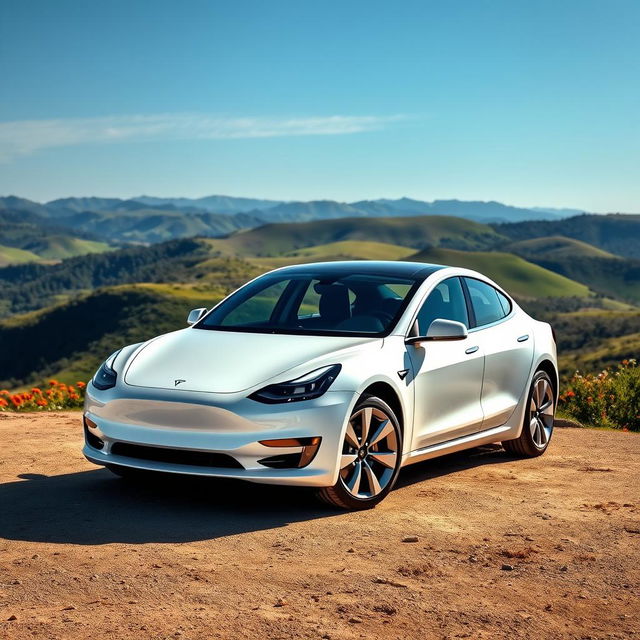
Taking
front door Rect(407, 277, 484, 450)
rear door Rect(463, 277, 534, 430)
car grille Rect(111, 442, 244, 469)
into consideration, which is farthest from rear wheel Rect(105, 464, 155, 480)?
rear door Rect(463, 277, 534, 430)

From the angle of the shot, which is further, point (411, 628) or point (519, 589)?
point (519, 589)

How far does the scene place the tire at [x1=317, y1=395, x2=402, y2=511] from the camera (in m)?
6.59

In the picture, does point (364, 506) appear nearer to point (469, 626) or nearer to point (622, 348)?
point (469, 626)

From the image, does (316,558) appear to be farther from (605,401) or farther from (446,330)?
(605,401)

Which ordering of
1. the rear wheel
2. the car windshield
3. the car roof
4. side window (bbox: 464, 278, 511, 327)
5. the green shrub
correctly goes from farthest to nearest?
the green shrub, side window (bbox: 464, 278, 511, 327), the car roof, the car windshield, the rear wheel

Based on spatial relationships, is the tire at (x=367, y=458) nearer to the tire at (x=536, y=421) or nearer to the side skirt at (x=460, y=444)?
the side skirt at (x=460, y=444)

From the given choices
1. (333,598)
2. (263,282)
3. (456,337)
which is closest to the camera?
(333,598)

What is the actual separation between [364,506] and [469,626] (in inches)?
93.0

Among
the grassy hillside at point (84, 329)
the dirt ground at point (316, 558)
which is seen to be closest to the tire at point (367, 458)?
the dirt ground at point (316, 558)

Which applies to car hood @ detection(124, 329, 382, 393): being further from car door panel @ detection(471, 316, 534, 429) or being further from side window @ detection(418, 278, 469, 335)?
car door panel @ detection(471, 316, 534, 429)

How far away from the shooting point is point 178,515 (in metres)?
6.48

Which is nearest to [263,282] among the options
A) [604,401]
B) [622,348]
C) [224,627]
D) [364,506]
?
[364,506]

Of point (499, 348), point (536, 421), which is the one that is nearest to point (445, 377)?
point (499, 348)

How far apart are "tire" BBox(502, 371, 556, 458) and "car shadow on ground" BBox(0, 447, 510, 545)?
51.1 inches
